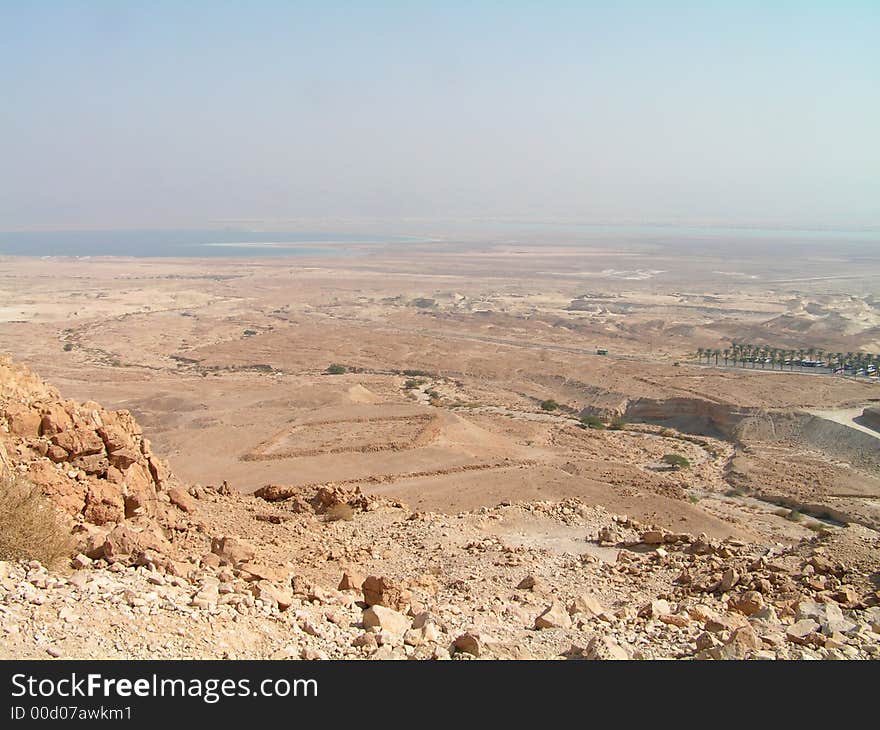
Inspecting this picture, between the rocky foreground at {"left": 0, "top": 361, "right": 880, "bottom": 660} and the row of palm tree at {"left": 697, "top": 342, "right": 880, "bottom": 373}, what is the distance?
3341cm

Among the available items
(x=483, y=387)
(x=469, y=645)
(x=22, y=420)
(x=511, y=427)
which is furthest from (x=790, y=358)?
(x=469, y=645)

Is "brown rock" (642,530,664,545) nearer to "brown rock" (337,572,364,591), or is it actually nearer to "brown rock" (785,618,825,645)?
"brown rock" (785,618,825,645)

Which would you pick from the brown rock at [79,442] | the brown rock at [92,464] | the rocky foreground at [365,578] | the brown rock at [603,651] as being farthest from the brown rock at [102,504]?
the brown rock at [603,651]

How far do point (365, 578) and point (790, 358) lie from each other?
148 ft

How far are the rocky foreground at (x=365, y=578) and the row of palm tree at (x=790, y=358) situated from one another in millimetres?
33411

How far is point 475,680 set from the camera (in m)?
5.96

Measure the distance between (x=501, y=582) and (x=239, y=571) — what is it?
400 centimetres

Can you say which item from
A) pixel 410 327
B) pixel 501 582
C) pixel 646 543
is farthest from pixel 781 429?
pixel 410 327

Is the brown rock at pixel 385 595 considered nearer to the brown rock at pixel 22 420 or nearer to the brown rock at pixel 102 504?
the brown rock at pixel 102 504

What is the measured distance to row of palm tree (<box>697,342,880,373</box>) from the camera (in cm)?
4529

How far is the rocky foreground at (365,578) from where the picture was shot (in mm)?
6754

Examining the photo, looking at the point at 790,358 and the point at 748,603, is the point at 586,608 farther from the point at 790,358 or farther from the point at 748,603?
the point at 790,358

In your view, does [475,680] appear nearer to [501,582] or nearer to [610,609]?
[610,609]

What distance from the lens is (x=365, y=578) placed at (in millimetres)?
10977
